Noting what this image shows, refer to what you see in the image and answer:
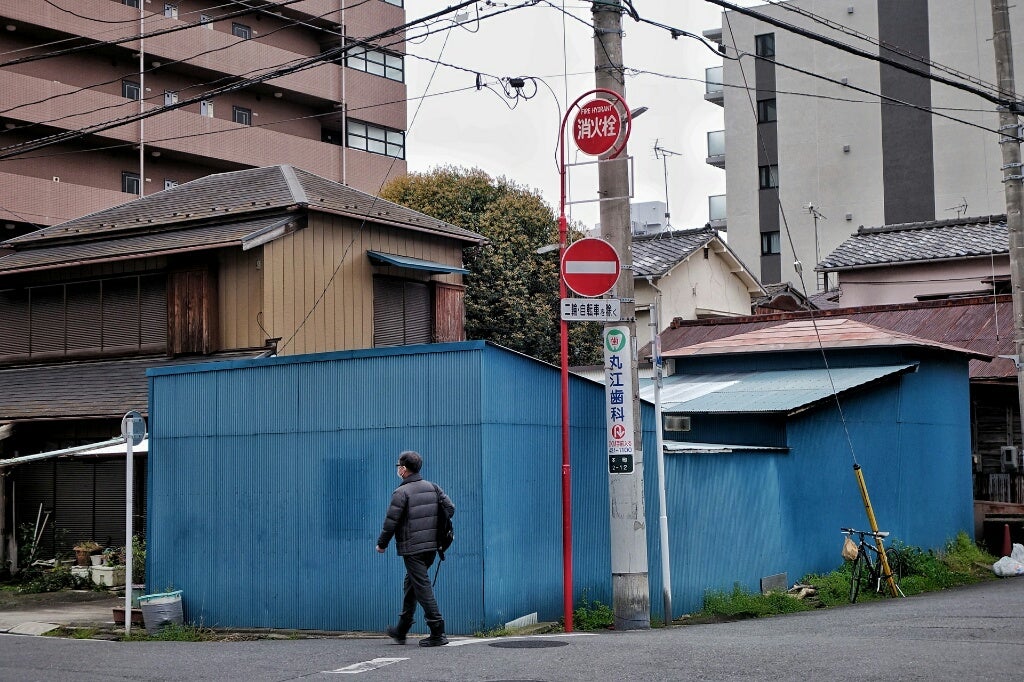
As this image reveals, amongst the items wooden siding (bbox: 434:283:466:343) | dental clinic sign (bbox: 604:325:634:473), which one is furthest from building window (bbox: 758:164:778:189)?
dental clinic sign (bbox: 604:325:634:473)

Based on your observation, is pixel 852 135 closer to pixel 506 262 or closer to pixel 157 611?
pixel 506 262

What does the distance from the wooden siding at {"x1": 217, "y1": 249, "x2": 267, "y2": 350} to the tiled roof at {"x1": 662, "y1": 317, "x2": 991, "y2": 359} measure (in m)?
7.63

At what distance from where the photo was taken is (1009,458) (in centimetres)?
2298

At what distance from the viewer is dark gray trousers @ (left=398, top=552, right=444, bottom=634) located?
1023 cm

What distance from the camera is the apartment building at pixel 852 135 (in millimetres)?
45594

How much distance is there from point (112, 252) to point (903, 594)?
1509cm

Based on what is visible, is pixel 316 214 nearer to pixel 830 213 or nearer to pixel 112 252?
pixel 112 252

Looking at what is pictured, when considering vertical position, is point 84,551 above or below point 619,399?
below

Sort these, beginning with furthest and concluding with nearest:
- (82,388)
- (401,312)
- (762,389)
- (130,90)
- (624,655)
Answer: (130,90)
(401,312)
(82,388)
(762,389)
(624,655)

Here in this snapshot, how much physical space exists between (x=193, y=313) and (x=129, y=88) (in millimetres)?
22359

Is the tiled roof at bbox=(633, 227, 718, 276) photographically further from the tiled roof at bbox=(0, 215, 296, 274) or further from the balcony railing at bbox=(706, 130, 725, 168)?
the tiled roof at bbox=(0, 215, 296, 274)

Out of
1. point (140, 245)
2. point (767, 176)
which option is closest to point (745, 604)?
point (140, 245)

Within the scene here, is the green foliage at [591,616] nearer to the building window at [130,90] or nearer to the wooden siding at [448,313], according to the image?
the wooden siding at [448,313]

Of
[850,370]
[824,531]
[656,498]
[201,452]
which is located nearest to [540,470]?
[656,498]
